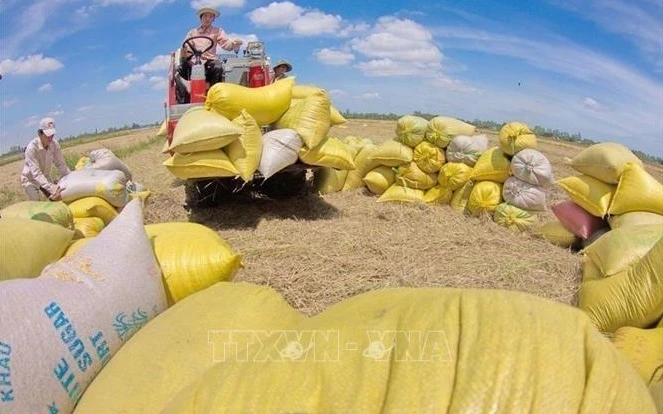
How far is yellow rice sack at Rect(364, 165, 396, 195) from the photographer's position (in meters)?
5.95

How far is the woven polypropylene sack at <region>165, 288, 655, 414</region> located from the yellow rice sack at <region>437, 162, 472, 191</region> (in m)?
4.42

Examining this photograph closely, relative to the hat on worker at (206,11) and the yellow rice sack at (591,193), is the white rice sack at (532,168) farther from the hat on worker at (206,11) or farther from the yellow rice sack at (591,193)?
the hat on worker at (206,11)

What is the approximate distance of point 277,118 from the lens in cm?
504

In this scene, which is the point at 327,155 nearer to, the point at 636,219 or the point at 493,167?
the point at 493,167

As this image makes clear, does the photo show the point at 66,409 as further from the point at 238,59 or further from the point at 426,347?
the point at 238,59

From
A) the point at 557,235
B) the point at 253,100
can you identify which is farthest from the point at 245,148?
the point at 557,235

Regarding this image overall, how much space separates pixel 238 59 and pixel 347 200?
2064 millimetres

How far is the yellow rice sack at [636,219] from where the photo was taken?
3.39 meters

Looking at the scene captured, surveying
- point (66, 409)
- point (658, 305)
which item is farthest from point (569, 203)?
point (66, 409)

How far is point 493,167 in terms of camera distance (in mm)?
4980

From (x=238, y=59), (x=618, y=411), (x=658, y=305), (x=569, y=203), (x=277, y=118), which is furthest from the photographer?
(x=238, y=59)

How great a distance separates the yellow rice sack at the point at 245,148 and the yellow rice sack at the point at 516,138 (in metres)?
2.40

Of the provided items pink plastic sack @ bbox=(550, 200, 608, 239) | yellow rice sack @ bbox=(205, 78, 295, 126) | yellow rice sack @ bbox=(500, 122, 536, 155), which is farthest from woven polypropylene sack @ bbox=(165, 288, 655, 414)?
yellow rice sack @ bbox=(500, 122, 536, 155)

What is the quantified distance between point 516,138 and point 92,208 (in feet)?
12.6
